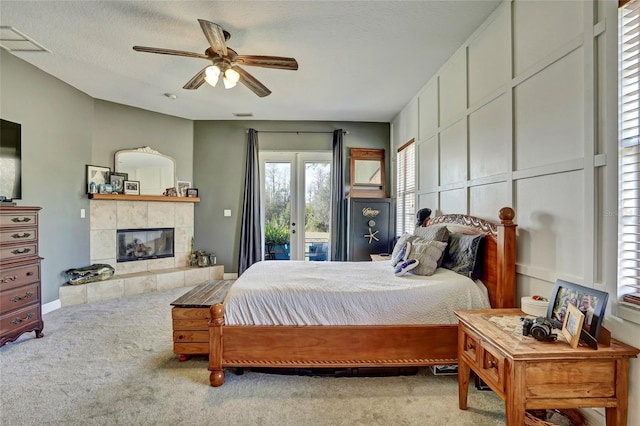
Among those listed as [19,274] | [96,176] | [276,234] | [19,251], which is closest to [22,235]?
[19,251]

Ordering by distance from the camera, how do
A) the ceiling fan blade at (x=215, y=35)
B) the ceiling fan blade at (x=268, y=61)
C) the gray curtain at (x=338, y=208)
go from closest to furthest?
the ceiling fan blade at (x=215, y=35) → the ceiling fan blade at (x=268, y=61) → the gray curtain at (x=338, y=208)

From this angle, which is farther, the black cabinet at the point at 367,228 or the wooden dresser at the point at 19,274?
the black cabinet at the point at 367,228

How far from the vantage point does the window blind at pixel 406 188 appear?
13.2 ft

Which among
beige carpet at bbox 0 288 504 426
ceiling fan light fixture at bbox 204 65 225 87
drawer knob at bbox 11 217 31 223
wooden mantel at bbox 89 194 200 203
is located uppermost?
ceiling fan light fixture at bbox 204 65 225 87

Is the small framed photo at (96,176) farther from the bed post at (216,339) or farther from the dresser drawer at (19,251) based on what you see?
the bed post at (216,339)

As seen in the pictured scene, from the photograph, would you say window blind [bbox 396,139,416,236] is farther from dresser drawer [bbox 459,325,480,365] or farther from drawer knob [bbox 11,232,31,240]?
drawer knob [bbox 11,232,31,240]

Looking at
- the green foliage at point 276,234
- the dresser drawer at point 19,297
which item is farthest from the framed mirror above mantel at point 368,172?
the dresser drawer at point 19,297

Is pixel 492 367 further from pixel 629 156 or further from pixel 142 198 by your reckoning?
pixel 142 198

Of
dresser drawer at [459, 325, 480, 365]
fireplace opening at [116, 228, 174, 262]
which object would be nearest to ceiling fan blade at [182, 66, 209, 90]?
fireplace opening at [116, 228, 174, 262]

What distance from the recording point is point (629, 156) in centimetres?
132

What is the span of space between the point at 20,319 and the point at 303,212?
3.65 metres

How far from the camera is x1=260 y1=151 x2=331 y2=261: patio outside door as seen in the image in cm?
518

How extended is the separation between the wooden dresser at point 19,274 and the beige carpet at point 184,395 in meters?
0.20

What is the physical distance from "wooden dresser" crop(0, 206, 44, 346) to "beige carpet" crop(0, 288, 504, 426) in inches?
7.9
